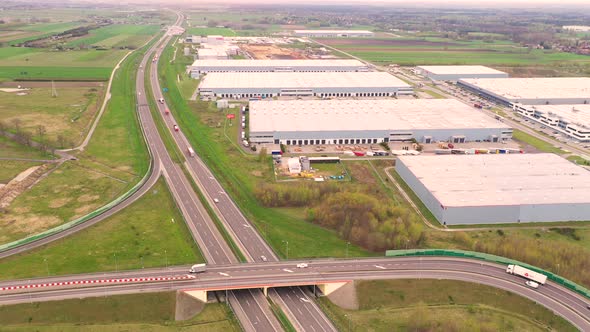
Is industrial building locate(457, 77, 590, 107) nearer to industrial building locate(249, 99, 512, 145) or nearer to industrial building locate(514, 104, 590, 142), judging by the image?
industrial building locate(514, 104, 590, 142)

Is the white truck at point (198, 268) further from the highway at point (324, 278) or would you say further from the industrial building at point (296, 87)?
the industrial building at point (296, 87)

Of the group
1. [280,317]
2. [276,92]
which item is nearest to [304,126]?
[276,92]

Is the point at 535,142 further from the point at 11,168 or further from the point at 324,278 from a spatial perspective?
the point at 11,168

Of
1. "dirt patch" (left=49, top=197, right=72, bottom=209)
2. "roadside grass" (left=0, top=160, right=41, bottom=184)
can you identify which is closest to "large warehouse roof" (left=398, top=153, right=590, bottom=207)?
"dirt patch" (left=49, top=197, right=72, bottom=209)

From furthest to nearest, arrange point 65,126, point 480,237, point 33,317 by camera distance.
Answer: point 65,126
point 480,237
point 33,317

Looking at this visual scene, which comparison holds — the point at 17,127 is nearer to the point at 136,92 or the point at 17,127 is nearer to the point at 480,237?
the point at 136,92
